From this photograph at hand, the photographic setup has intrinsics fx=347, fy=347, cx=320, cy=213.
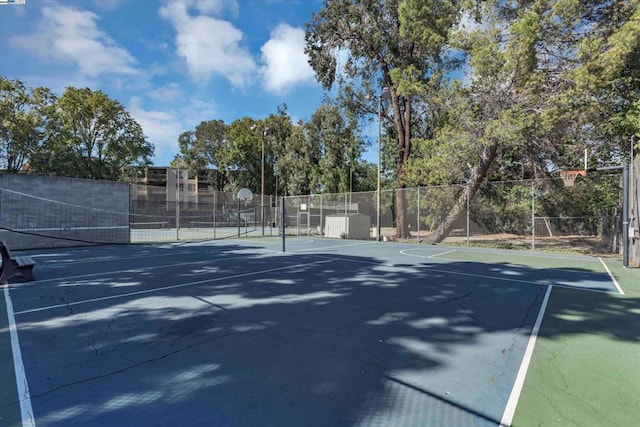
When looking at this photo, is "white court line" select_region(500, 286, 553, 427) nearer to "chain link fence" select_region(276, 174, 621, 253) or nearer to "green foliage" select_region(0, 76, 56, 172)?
"chain link fence" select_region(276, 174, 621, 253)

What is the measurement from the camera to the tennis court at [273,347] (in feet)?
9.25

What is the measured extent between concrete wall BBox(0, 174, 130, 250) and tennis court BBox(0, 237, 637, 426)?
28.4ft

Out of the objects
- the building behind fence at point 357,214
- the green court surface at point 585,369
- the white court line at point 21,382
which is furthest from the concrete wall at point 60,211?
the green court surface at point 585,369

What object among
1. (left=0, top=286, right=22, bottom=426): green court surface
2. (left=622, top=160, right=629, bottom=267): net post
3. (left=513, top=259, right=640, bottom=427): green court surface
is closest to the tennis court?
(left=0, top=286, right=22, bottom=426): green court surface

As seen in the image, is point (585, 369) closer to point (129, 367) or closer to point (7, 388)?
point (129, 367)

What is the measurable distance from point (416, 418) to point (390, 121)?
84.5 ft

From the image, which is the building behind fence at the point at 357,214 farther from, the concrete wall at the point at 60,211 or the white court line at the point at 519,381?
the white court line at the point at 519,381

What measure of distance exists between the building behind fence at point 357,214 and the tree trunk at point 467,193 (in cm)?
50

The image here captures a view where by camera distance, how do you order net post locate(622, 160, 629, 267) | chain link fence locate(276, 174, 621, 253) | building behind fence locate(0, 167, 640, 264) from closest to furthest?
net post locate(622, 160, 629, 267), building behind fence locate(0, 167, 640, 264), chain link fence locate(276, 174, 621, 253)

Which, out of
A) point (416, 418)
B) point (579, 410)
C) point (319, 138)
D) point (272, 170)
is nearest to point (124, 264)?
point (416, 418)

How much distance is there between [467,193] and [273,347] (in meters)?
16.9

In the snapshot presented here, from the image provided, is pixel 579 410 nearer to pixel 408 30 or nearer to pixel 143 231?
pixel 408 30

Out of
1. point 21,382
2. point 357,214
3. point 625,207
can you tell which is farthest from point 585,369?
point 357,214

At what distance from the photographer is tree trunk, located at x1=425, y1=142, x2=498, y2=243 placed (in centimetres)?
1773
